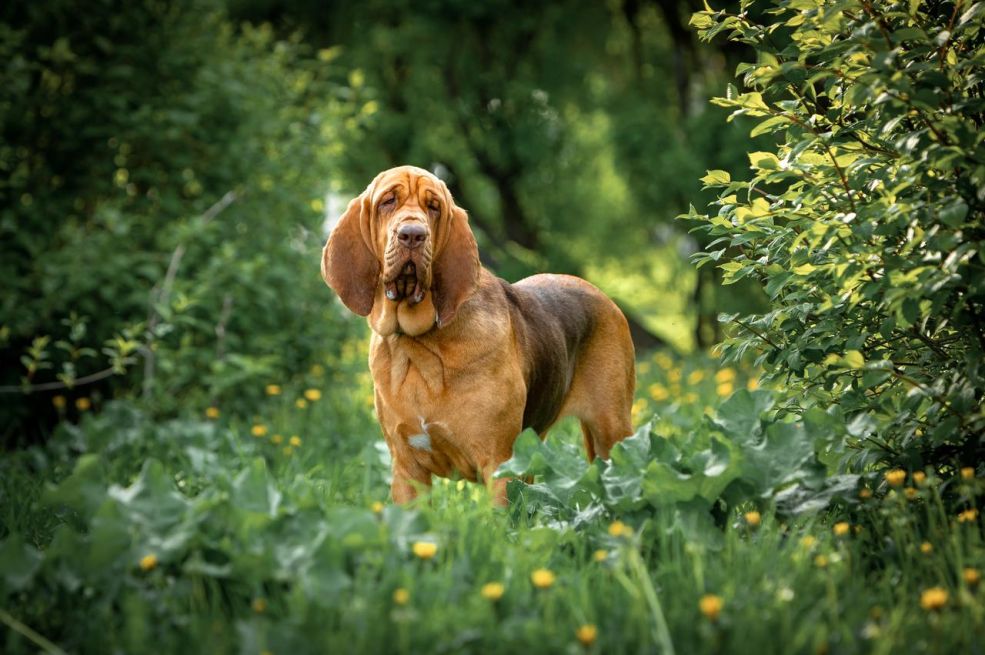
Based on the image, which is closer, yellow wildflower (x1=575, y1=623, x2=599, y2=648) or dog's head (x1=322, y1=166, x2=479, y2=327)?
yellow wildflower (x1=575, y1=623, x2=599, y2=648)

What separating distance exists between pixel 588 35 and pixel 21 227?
726cm

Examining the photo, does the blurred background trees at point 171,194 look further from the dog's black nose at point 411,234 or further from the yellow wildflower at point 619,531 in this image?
the yellow wildflower at point 619,531

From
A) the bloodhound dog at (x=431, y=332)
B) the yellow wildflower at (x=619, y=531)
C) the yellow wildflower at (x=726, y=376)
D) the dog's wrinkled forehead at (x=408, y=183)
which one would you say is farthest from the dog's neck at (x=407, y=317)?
the yellow wildflower at (x=726, y=376)

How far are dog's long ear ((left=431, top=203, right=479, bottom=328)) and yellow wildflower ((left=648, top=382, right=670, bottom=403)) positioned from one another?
12.4ft

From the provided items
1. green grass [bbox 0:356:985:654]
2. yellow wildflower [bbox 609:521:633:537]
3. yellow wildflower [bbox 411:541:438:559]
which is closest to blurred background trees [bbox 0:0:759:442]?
green grass [bbox 0:356:985:654]

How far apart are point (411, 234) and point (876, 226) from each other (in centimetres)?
168

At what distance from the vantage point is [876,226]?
11.7ft

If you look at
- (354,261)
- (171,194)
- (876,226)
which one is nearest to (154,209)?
(171,194)

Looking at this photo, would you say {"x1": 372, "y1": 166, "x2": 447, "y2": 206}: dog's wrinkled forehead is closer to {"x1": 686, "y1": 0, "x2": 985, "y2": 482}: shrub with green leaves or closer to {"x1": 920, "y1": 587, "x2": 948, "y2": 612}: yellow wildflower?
{"x1": 686, "y1": 0, "x2": 985, "y2": 482}: shrub with green leaves

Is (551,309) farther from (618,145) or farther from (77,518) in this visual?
(618,145)

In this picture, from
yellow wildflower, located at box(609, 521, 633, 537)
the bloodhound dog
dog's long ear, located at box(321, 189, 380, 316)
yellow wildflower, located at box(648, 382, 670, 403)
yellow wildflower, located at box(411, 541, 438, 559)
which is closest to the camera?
yellow wildflower, located at box(411, 541, 438, 559)

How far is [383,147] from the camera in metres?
12.5

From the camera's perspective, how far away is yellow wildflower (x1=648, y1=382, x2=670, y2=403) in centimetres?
789

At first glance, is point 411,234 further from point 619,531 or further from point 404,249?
point 619,531
